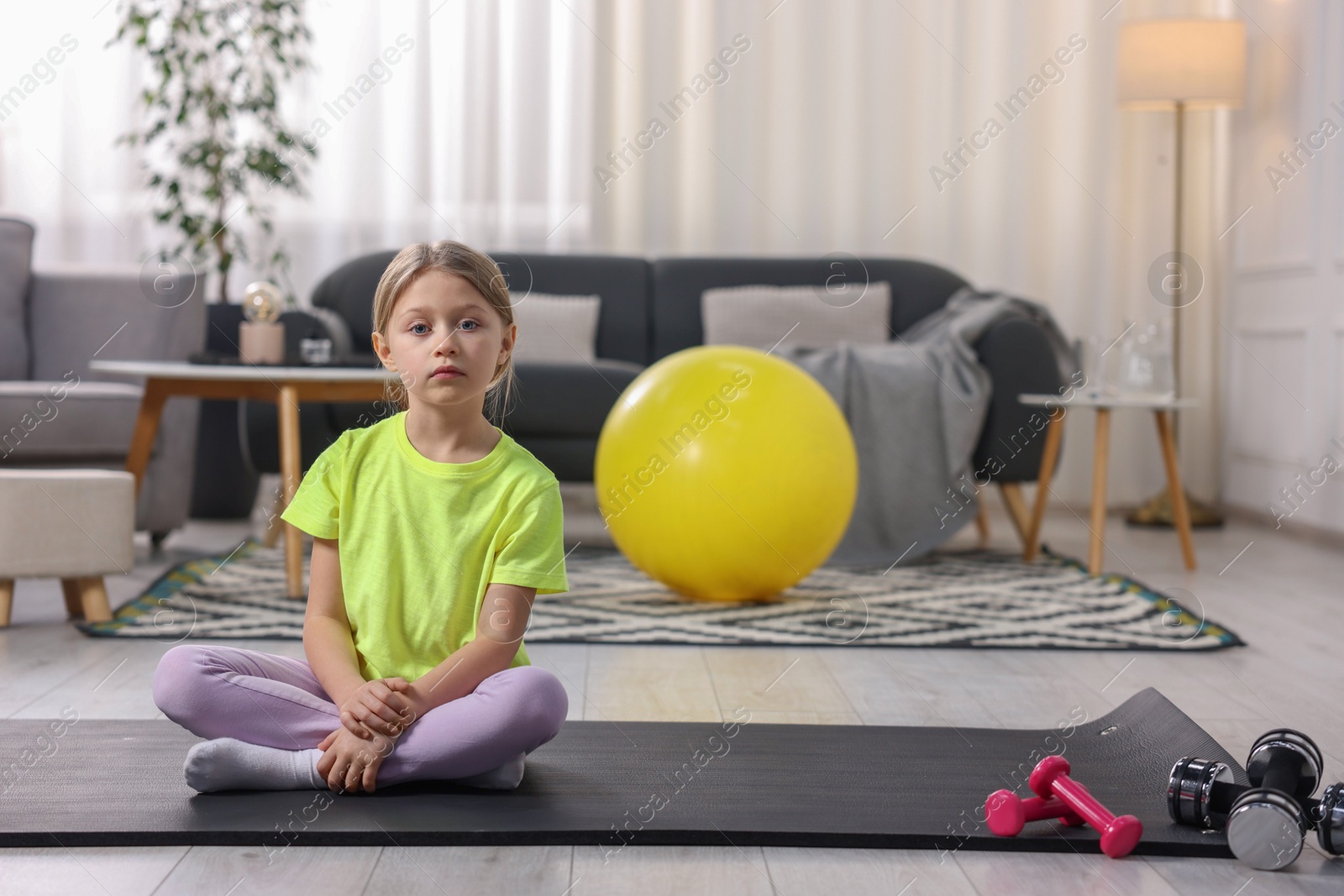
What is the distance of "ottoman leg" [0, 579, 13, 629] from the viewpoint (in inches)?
90.2

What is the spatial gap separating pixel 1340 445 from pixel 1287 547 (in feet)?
1.06

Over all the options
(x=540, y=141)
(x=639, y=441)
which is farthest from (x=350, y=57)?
(x=639, y=441)

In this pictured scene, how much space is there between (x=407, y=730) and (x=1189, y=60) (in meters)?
3.56

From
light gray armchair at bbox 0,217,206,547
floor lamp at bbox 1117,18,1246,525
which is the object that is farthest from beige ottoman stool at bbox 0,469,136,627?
floor lamp at bbox 1117,18,1246,525

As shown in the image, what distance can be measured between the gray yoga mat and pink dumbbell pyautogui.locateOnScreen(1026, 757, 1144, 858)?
0.09 feet

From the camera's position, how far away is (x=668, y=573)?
8.41ft

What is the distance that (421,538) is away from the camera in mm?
1389

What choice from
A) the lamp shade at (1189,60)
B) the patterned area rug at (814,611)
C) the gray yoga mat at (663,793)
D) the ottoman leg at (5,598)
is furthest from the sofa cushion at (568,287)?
the gray yoga mat at (663,793)

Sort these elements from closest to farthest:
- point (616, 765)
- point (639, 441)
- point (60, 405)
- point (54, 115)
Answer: point (616, 765)
point (639, 441)
point (60, 405)
point (54, 115)

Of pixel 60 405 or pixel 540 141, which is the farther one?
pixel 540 141

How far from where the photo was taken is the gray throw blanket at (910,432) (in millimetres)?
3287

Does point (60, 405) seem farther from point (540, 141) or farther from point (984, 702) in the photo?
point (984, 702)

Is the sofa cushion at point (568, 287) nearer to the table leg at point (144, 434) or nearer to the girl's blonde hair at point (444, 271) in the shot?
the table leg at point (144, 434)

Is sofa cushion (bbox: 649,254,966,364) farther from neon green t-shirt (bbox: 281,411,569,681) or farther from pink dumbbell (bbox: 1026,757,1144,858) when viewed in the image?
pink dumbbell (bbox: 1026,757,1144,858)
